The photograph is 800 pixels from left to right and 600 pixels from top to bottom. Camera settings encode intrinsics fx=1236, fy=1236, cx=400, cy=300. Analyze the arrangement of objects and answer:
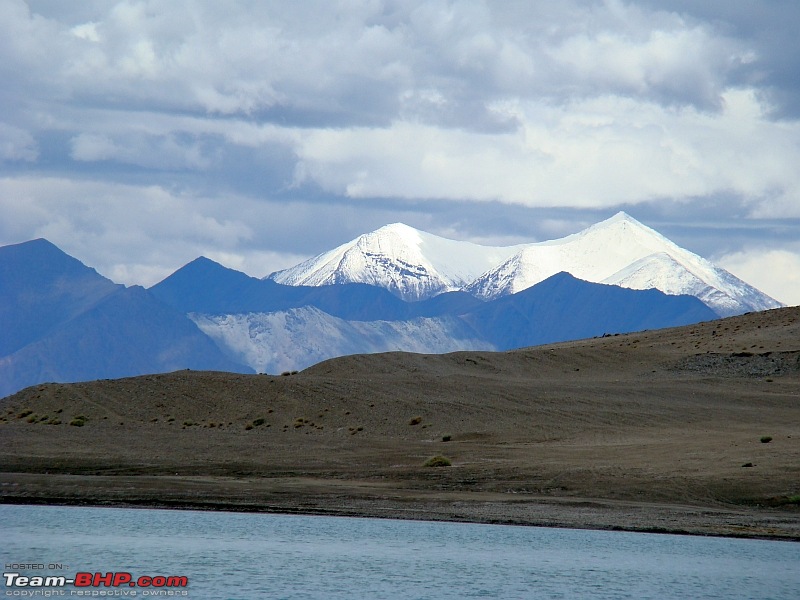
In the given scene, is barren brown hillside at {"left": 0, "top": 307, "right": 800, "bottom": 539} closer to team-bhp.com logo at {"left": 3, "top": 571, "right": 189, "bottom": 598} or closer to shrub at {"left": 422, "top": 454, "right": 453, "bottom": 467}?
shrub at {"left": 422, "top": 454, "right": 453, "bottom": 467}

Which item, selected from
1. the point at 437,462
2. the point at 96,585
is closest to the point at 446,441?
the point at 437,462

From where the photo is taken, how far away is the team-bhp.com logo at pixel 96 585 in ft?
95.3

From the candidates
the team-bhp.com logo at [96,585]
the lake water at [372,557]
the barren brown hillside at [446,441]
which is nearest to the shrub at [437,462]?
the barren brown hillside at [446,441]

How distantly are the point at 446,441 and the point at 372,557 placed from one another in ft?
79.1

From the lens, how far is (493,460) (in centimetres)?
5303

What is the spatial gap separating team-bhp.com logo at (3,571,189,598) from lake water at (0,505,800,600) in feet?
0.35

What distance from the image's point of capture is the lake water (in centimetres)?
3200

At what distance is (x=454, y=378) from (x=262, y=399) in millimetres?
14029

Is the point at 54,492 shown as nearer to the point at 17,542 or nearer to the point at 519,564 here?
the point at 17,542

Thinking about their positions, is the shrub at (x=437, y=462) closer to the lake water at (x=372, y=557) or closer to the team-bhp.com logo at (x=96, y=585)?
the lake water at (x=372, y=557)

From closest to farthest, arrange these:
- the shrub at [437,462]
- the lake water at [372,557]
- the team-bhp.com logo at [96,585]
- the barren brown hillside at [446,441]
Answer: the team-bhp.com logo at [96,585]
the lake water at [372,557]
the barren brown hillside at [446,441]
the shrub at [437,462]

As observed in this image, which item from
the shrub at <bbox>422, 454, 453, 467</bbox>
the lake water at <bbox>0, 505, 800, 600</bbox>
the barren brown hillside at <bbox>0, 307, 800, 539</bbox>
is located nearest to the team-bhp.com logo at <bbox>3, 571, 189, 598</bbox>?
the lake water at <bbox>0, 505, 800, 600</bbox>

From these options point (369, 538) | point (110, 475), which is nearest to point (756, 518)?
point (369, 538)

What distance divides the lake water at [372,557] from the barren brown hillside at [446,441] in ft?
6.88
